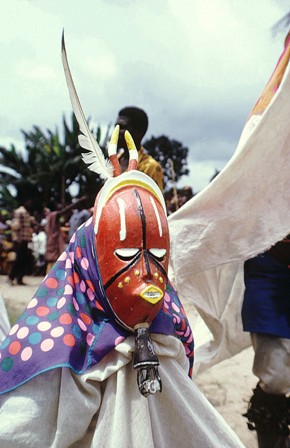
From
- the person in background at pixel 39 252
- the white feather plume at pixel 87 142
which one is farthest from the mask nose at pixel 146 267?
the person in background at pixel 39 252

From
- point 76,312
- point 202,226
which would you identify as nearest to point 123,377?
point 76,312

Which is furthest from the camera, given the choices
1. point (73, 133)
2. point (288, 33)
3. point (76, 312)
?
point (73, 133)

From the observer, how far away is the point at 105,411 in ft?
5.03

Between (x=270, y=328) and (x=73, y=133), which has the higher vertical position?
(x=73, y=133)

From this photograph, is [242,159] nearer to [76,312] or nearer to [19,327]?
[76,312]

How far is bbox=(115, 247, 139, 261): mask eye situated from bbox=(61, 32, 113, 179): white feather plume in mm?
317

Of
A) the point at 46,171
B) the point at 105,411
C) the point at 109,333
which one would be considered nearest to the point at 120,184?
the point at 109,333

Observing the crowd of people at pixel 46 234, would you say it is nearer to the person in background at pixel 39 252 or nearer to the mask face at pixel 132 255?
the person in background at pixel 39 252

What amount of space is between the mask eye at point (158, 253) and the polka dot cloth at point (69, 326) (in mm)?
197

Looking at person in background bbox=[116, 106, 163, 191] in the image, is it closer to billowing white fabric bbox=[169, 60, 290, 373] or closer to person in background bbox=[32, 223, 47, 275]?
billowing white fabric bbox=[169, 60, 290, 373]

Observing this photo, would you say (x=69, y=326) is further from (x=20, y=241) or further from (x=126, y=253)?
(x=20, y=241)

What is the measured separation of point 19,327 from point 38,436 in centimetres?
34

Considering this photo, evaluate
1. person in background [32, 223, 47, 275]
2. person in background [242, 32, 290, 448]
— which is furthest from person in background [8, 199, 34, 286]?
person in background [242, 32, 290, 448]

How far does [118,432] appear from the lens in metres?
1.47
